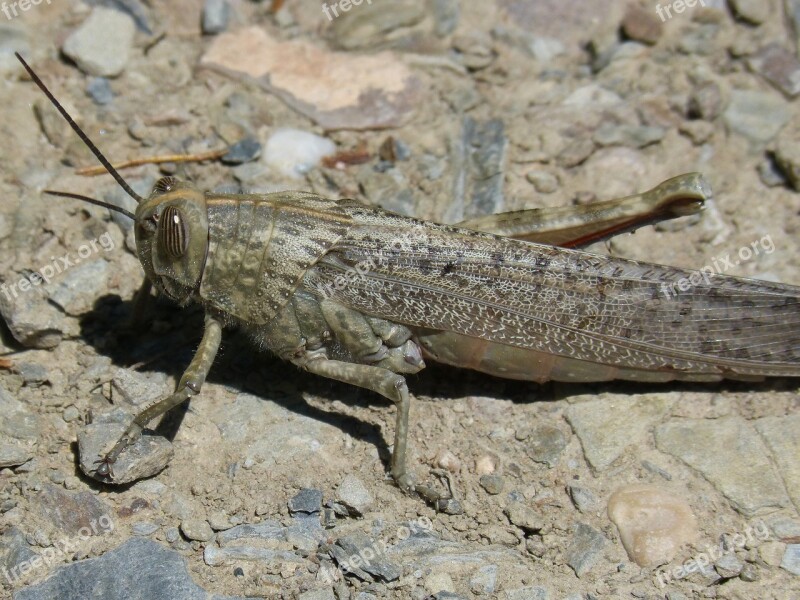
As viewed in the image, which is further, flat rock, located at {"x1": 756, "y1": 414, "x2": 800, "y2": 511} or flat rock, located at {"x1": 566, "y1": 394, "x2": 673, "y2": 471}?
flat rock, located at {"x1": 566, "y1": 394, "x2": 673, "y2": 471}

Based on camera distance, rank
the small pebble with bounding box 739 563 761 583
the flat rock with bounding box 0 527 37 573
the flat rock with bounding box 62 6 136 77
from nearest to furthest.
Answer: the flat rock with bounding box 0 527 37 573 → the small pebble with bounding box 739 563 761 583 → the flat rock with bounding box 62 6 136 77

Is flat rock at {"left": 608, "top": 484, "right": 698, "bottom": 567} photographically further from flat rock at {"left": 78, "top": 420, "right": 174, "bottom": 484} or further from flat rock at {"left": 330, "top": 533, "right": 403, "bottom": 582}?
flat rock at {"left": 78, "top": 420, "right": 174, "bottom": 484}

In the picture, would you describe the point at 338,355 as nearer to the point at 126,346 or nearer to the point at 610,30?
the point at 126,346

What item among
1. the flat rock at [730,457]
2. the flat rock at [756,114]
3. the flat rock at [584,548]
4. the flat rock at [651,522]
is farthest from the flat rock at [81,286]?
the flat rock at [756,114]

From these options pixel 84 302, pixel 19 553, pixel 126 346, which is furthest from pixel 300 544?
pixel 84 302

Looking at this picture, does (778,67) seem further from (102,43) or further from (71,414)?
(71,414)

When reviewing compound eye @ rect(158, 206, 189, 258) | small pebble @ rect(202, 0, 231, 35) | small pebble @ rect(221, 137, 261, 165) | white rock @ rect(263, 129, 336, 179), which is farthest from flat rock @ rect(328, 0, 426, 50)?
compound eye @ rect(158, 206, 189, 258)

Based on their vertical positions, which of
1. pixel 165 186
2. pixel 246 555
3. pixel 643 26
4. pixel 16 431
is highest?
pixel 165 186

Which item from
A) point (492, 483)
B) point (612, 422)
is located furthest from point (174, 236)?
point (612, 422)
